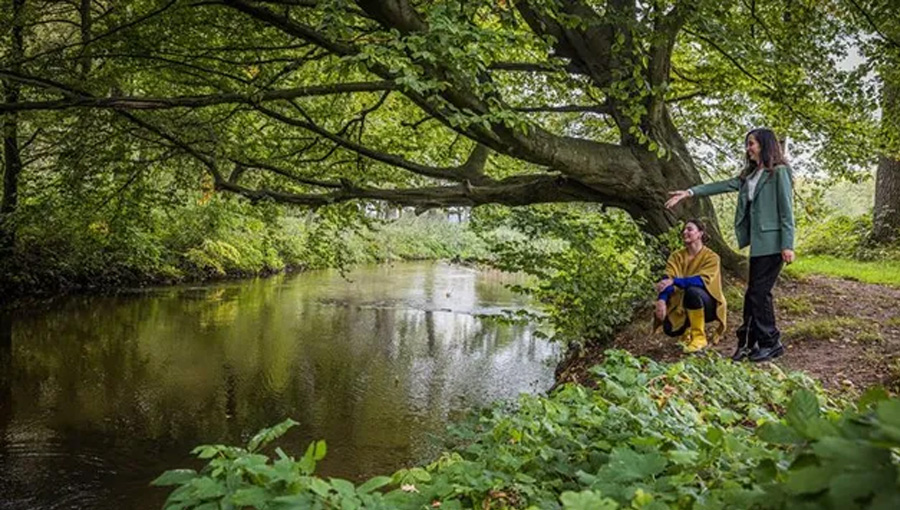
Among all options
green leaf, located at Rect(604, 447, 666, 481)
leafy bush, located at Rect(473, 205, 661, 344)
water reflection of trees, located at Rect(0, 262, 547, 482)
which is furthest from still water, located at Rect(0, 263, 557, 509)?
green leaf, located at Rect(604, 447, 666, 481)

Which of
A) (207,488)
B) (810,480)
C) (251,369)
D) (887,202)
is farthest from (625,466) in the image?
(887,202)

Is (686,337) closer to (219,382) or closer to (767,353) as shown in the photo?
(767,353)

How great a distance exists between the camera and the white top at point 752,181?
16.8ft

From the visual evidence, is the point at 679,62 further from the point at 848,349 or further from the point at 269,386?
the point at 269,386

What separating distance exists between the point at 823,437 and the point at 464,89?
4.86 meters

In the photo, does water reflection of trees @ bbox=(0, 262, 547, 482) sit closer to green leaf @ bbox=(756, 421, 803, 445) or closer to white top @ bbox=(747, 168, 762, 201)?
white top @ bbox=(747, 168, 762, 201)

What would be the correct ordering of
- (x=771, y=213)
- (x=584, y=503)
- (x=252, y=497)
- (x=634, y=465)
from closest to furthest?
(x=584, y=503) → (x=252, y=497) → (x=634, y=465) → (x=771, y=213)

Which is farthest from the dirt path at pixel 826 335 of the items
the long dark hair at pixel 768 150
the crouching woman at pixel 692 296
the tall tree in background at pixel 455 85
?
the long dark hair at pixel 768 150

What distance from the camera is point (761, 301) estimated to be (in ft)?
16.8

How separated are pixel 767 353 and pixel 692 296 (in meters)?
0.88

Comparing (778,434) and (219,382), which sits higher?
(778,434)

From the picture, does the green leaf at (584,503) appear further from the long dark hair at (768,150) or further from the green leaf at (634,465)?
the long dark hair at (768,150)

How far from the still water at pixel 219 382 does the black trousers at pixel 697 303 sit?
8.42ft

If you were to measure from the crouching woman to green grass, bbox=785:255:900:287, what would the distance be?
3.65 metres
